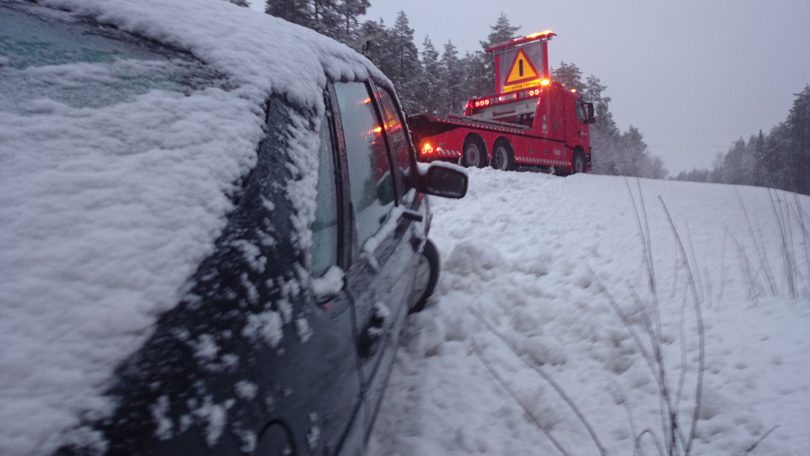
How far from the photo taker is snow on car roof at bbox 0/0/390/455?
712 mm

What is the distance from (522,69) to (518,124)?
75.9 inches

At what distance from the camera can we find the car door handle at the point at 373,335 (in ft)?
5.35

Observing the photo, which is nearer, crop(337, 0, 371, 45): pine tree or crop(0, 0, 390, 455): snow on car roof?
crop(0, 0, 390, 455): snow on car roof

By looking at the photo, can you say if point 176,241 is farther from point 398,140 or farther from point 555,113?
point 555,113

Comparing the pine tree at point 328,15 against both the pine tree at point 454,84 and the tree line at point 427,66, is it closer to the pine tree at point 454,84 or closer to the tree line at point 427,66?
the tree line at point 427,66

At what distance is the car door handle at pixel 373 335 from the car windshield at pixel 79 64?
910 millimetres

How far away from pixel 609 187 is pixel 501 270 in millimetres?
6199

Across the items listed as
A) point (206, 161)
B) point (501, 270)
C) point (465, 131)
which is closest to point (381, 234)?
point (206, 161)

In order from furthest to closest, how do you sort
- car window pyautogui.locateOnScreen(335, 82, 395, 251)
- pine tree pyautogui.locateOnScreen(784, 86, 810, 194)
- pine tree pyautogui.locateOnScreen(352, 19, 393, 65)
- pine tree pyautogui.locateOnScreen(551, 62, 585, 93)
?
1. pine tree pyautogui.locateOnScreen(551, 62, 585, 93)
2. pine tree pyautogui.locateOnScreen(784, 86, 810, 194)
3. pine tree pyautogui.locateOnScreen(352, 19, 393, 65)
4. car window pyautogui.locateOnScreen(335, 82, 395, 251)

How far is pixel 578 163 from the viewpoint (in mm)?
17859

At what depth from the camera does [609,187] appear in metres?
9.77

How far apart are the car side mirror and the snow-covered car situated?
1355mm

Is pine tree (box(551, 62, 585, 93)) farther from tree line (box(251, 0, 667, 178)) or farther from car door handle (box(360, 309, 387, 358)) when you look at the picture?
car door handle (box(360, 309, 387, 358))

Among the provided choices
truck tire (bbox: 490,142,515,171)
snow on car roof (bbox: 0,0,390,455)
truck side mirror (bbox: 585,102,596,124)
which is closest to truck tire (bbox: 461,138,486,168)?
truck tire (bbox: 490,142,515,171)
